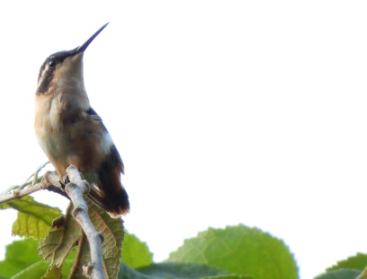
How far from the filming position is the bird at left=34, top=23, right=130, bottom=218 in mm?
3869

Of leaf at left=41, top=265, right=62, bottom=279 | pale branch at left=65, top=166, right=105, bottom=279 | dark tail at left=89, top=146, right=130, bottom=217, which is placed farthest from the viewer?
dark tail at left=89, top=146, right=130, bottom=217

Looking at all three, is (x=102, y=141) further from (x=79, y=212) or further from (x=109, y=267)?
(x=79, y=212)

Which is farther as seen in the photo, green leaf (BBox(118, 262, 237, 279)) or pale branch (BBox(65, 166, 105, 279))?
green leaf (BBox(118, 262, 237, 279))

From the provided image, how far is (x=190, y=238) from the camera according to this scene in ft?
9.17

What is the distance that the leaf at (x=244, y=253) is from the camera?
2615mm

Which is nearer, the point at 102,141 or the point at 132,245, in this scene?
the point at 132,245

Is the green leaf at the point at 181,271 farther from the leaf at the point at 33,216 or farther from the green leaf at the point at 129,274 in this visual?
the leaf at the point at 33,216

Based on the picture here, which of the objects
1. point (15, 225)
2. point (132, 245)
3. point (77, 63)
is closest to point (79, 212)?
point (132, 245)

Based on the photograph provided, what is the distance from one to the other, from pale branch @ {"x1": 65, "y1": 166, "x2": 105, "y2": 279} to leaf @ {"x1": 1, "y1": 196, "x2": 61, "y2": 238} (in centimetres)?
122

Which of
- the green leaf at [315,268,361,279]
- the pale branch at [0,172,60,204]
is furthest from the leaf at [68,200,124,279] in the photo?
the green leaf at [315,268,361,279]

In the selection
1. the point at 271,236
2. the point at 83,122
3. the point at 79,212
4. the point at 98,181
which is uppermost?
the point at 83,122

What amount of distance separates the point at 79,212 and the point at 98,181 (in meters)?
2.51

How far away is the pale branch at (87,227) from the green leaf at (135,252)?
0.73 metres

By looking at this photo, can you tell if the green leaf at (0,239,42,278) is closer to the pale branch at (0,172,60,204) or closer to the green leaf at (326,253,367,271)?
the pale branch at (0,172,60,204)
